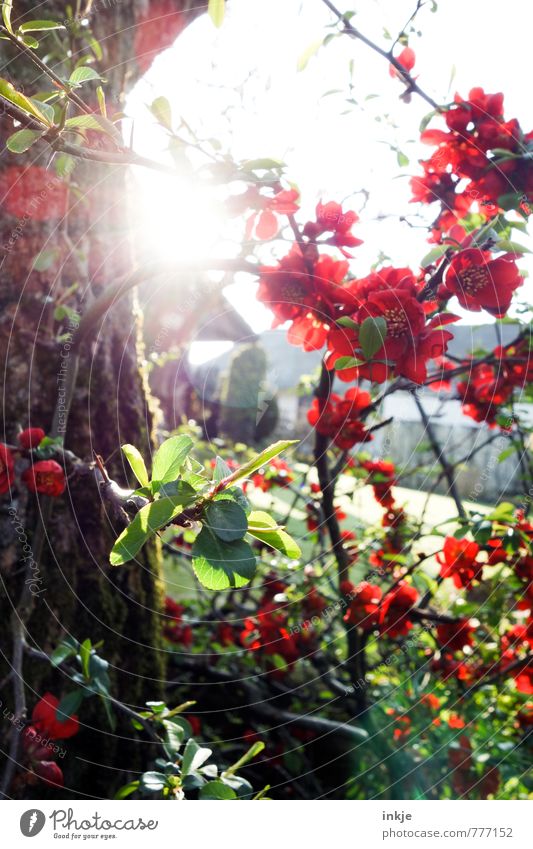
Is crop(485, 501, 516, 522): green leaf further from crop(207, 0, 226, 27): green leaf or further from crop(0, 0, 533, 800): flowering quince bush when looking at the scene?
crop(207, 0, 226, 27): green leaf

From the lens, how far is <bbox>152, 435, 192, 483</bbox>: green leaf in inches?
13.3

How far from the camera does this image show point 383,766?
109 cm

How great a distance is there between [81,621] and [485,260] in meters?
0.62

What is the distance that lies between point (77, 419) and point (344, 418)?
13.8 inches

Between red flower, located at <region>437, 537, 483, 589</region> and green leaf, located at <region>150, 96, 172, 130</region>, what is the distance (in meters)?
0.63

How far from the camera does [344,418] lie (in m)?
0.87

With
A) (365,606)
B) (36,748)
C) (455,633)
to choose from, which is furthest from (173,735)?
(455,633)

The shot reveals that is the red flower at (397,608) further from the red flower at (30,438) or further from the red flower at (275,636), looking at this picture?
the red flower at (30,438)

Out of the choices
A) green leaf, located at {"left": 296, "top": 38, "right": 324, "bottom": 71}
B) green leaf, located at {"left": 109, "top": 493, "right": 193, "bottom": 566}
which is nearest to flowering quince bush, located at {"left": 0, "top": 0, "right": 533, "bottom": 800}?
green leaf, located at {"left": 109, "top": 493, "right": 193, "bottom": 566}

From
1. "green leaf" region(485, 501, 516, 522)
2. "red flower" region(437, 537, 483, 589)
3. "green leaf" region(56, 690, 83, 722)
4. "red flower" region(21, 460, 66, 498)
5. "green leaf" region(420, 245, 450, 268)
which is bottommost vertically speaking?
"green leaf" region(56, 690, 83, 722)

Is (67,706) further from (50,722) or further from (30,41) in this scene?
(30,41)

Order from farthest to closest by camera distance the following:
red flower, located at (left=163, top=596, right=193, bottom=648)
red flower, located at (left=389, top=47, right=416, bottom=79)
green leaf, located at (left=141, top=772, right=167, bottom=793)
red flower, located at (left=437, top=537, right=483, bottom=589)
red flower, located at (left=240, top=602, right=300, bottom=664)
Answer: red flower, located at (left=163, top=596, right=193, bottom=648) < red flower, located at (left=240, top=602, right=300, bottom=664) < red flower, located at (left=437, top=537, right=483, bottom=589) < red flower, located at (left=389, top=47, right=416, bottom=79) < green leaf, located at (left=141, top=772, right=167, bottom=793)

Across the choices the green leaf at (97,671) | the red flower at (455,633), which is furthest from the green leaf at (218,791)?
the red flower at (455,633)
